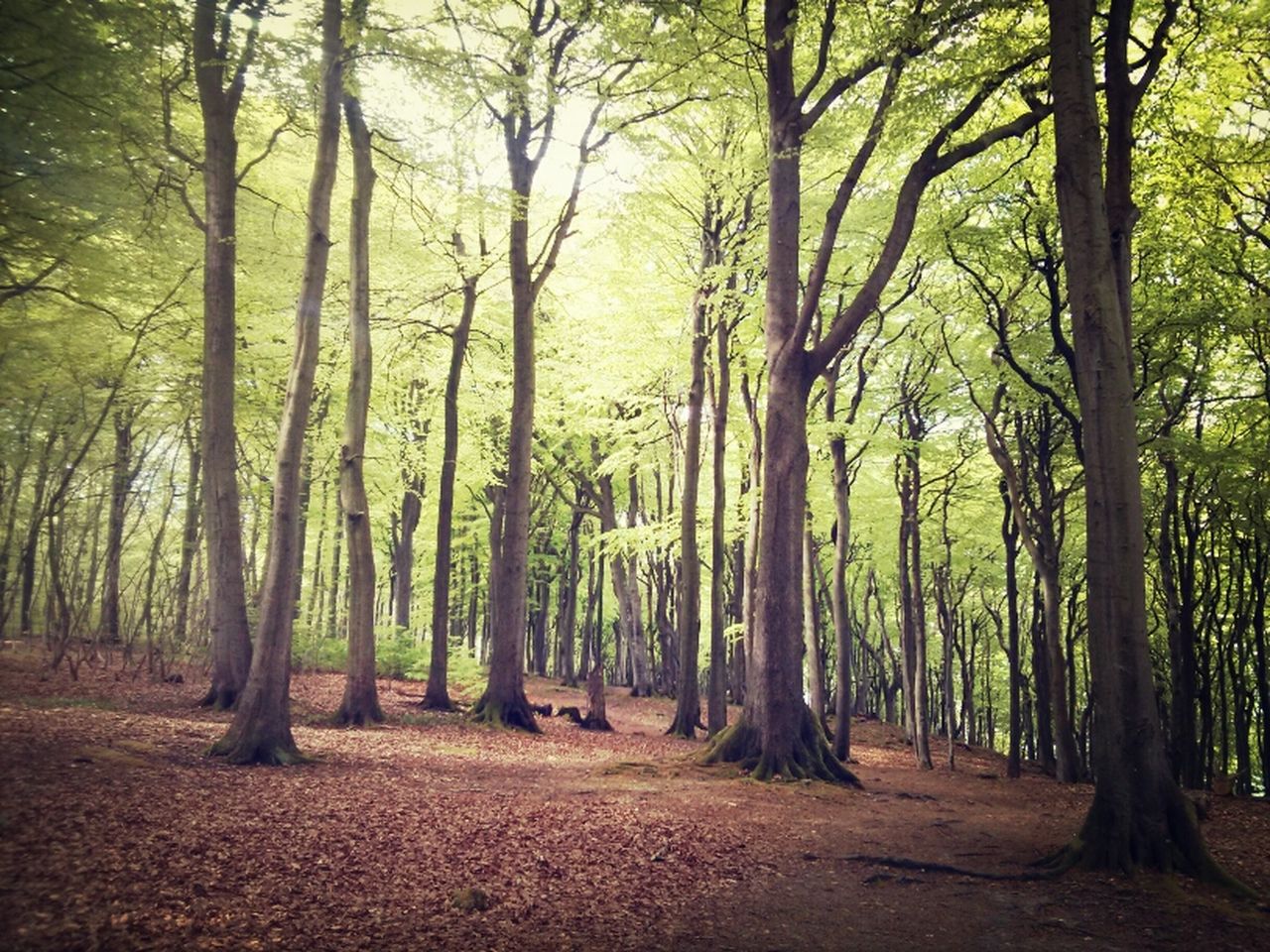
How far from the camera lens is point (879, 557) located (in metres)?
25.6

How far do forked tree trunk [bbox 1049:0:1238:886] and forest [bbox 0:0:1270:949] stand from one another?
4cm

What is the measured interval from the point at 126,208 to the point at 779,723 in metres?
10.4

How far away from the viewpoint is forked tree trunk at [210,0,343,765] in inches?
324

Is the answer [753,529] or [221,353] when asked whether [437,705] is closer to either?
[753,529]

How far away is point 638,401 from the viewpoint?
1869cm

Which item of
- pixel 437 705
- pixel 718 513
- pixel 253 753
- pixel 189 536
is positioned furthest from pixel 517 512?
pixel 189 536

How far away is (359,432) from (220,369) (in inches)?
88.9

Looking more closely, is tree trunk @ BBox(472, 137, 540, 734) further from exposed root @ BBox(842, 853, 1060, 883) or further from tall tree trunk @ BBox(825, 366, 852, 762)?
exposed root @ BBox(842, 853, 1060, 883)

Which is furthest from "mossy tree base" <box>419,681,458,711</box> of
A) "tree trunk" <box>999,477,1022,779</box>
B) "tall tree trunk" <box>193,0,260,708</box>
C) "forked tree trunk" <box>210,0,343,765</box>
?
"tree trunk" <box>999,477,1022,779</box>

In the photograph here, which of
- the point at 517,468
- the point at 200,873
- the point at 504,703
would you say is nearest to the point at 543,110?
the point at 517,468

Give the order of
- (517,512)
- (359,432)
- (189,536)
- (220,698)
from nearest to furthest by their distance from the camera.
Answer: (220,698)
(359,432)
(517,512)
(189,536)

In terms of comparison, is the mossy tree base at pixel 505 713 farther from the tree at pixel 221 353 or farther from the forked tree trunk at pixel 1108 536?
the forked tree trunk at pixel 1108 536

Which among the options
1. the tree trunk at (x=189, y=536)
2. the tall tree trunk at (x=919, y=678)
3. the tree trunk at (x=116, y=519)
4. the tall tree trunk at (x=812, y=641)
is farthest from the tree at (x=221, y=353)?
the tall tree trunk at (x=919, y=678)

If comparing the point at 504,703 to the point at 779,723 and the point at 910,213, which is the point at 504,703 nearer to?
the point at 779,723
